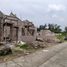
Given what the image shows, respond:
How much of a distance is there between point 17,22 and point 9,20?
2.52 metres

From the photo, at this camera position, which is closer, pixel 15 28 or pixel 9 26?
pixel 9 26

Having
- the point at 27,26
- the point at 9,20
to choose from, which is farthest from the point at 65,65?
the point at 27,26

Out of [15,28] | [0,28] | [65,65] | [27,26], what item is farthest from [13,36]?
[65,65]

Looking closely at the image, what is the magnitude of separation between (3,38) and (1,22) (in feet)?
7.41

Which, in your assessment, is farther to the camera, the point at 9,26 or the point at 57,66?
the point at 9,26

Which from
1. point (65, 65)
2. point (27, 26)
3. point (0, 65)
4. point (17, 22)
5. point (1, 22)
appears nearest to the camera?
point (0, 65)

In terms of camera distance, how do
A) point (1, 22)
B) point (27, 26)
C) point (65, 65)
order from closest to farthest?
point (65, 65)
point (1, 22)
point (27, 26)

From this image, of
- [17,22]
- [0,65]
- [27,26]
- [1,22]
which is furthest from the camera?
[27,26]

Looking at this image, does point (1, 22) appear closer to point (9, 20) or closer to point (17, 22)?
point (9, 20)

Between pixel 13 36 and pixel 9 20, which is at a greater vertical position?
pixel 9 20

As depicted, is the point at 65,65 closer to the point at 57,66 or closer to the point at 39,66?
the point at 57,66

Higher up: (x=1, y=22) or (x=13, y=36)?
(x=1, y=22)

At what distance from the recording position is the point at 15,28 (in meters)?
30.7

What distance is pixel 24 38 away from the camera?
31016 mm
